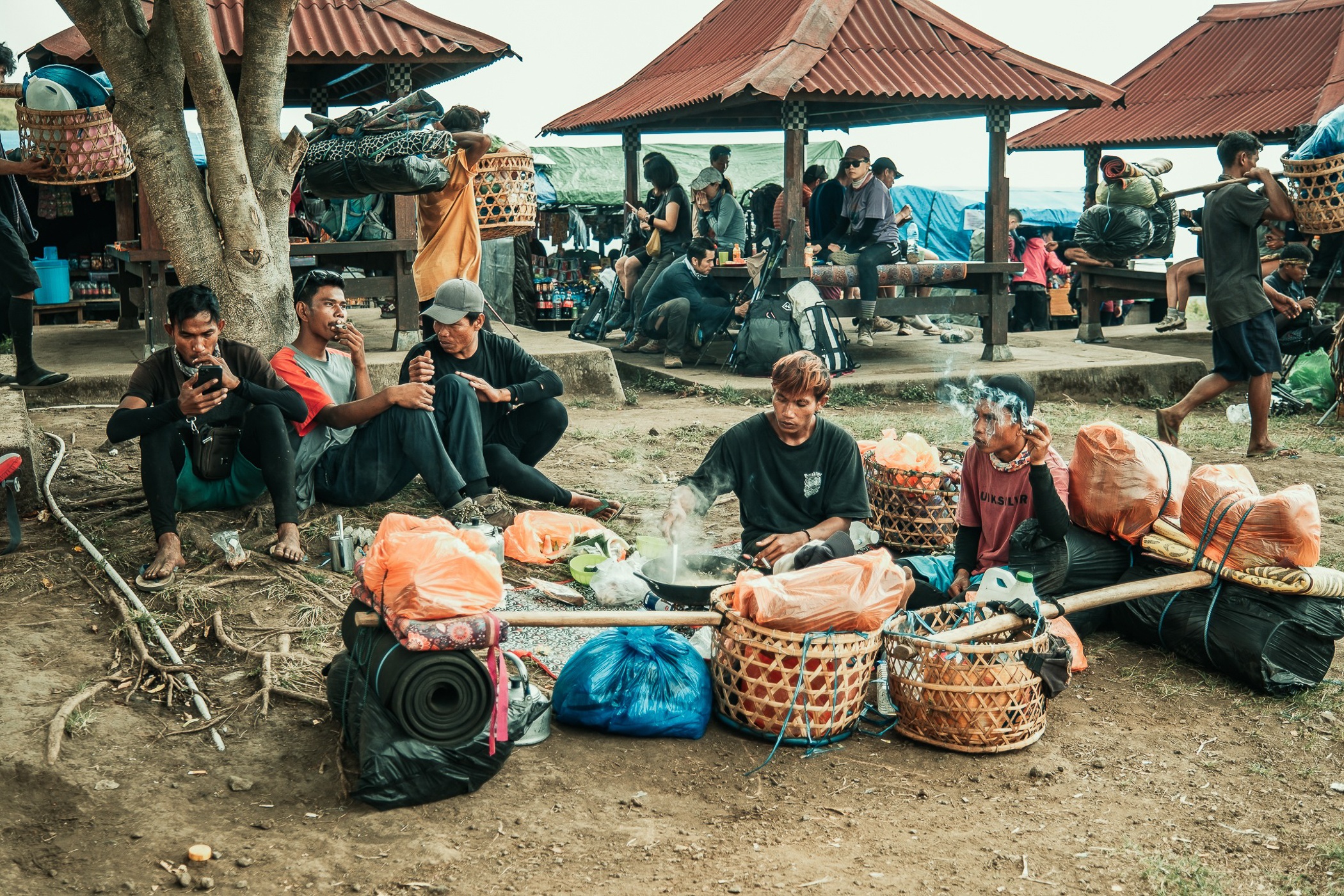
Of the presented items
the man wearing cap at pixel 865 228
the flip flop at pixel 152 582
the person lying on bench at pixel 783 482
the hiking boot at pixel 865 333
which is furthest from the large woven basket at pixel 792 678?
the hiking boot at pixel 865 333

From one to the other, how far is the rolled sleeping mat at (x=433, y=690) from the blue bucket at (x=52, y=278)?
39.6 feet

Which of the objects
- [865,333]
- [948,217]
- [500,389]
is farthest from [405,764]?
[948,217]

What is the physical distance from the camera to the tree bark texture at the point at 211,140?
5090 millimetres

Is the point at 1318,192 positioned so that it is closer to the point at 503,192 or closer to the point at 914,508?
the point at 914,508

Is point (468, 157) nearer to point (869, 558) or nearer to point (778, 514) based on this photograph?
point (778, 514)

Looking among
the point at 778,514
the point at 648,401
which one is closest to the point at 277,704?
the point at 778,514

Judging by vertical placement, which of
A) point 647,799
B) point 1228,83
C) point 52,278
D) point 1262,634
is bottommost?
point 647,799

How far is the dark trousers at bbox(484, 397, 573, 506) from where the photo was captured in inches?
224

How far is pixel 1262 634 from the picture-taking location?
12.8ft

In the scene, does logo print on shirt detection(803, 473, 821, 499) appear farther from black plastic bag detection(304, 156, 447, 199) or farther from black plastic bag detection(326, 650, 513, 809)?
black plastic bag detection(304, 156, 447, 199)

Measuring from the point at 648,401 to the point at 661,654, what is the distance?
6.11m

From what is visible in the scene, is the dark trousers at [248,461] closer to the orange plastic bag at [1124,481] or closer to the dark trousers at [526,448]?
the dark trousers at [526,448]

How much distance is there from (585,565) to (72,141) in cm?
415

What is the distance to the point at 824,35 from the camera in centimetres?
1048
